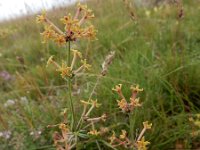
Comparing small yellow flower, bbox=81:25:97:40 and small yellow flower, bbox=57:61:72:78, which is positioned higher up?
small yellow flower, bbox=81:25:97:40

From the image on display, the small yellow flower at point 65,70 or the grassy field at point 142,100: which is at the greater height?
the small yellow flower at point 65,70

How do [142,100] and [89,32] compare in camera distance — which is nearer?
[89,32]

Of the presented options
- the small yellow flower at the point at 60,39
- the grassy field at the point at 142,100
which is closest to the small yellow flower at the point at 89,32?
the small yellow flower at the point at 60,39

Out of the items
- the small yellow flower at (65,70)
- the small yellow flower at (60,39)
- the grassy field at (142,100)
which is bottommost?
the grassy field at (142,100)

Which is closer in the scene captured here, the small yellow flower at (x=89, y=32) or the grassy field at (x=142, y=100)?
the small yellow flower at (x=89, y=32)

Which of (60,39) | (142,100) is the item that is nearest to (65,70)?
(60,39)

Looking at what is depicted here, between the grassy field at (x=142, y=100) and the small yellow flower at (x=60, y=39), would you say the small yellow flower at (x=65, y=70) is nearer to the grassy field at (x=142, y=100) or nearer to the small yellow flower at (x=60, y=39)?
the small yellow flower at (x=60, y=39)

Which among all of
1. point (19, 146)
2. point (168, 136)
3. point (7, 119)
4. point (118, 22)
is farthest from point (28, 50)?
point (168, 136)

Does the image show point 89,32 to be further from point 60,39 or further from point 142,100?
point 142,100

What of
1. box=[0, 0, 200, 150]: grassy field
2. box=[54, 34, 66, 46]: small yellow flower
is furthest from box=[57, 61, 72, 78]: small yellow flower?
box=[0, 0, 200, 150]: grassy field

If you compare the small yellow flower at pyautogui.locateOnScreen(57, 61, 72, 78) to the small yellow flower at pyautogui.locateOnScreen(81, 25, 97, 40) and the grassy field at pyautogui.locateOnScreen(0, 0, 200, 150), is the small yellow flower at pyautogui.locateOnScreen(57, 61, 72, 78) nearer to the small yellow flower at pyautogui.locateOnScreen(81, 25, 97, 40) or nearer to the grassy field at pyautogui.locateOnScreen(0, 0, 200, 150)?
the small yellow flower at pyautogui.locateOnScreen(81, 25, 97, 40)

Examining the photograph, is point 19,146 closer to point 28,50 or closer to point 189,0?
point 28,50
